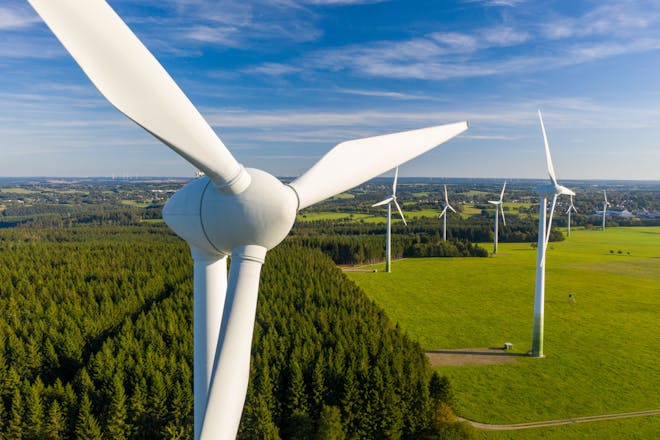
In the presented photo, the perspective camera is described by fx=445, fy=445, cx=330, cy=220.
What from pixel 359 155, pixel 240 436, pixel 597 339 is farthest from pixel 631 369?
pixel 359 155

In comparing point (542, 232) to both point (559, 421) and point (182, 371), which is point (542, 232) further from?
point (182, 371)

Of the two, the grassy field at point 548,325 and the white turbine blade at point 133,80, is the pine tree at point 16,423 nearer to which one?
the white turbine blade at point 133,80

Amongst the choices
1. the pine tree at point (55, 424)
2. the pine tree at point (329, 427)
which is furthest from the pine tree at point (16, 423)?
the pine tree at point (329, 427)

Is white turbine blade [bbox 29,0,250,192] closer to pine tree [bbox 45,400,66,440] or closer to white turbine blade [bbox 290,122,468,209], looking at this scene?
white turbine blade [bbox 290,122,468,209]

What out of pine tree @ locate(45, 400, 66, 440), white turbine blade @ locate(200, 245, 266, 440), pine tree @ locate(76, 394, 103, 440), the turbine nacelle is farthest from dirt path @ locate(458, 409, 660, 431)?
white turbine blade @ locate(200, 245, 266, 440)

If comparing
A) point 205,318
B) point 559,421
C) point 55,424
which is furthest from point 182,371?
point 559,421

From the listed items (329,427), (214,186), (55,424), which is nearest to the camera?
(214,186)

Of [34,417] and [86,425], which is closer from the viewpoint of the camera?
[86,425]
